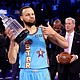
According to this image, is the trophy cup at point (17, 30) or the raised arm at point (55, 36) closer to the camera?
the trophy cup at point (17, 30)

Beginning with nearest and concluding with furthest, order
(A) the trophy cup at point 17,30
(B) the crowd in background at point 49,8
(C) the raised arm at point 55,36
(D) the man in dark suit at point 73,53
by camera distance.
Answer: (A) the trophy cup at point 17,30, (C) the raised arm at point 55,36, (D) the man in dark suit at point 73,53, (B) the crowd in background at point 49,8

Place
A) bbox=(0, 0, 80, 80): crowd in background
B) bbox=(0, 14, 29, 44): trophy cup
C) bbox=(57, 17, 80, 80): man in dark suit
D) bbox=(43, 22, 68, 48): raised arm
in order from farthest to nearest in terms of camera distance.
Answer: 1. bbox=(0, 0, 80, 80): crowd in background
2. bbox=(57, 17, 80, 80): man in dark suit
3. bbox=(43, 22, 68, 48): raised arm
4. bbox=(0, 14, 29, 44): trophy cup

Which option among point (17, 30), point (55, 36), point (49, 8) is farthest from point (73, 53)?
point (49, 8)

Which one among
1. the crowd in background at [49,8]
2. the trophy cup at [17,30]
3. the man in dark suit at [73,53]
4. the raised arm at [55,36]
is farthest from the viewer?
the crowd in background at [49,8]

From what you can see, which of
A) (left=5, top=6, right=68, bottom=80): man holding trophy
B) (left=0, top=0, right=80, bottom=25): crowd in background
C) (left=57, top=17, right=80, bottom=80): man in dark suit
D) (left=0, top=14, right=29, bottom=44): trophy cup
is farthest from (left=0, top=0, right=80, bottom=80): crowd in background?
(left=0, top=14, right=29, bottom=44): trophy cup

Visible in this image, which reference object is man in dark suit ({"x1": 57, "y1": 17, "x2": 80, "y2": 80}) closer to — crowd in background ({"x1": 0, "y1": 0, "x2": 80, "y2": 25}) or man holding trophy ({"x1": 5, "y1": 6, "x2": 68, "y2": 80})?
man holding trophy ({"x1": 5, "y1": 6, "x2": 68, "y2": 80})

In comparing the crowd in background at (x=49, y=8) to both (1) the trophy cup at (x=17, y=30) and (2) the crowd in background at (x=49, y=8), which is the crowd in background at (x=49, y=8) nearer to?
(2) the crowd in background at (x=49, y=8)

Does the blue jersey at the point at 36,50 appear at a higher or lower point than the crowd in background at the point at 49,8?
lower

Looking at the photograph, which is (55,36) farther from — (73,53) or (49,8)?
(49,8)

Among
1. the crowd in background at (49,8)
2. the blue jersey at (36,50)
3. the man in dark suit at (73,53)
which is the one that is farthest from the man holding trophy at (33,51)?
the crowd in background at (49,8)

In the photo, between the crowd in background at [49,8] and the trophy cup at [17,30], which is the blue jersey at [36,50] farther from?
the crowd in background at [49,8]

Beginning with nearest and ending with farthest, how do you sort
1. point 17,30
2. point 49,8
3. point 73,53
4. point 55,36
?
point 17,30 → point 55,36 → point 73,53 → point 49,8

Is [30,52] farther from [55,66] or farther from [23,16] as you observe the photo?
[55,66]

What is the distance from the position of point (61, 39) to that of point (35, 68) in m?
0.40
